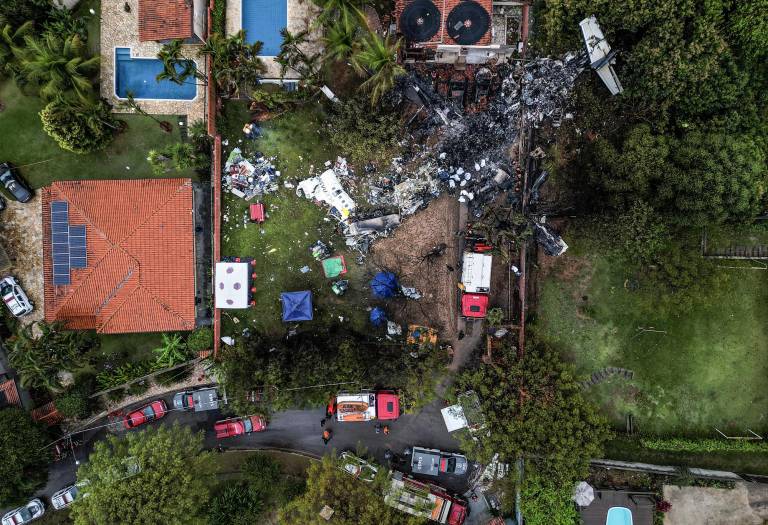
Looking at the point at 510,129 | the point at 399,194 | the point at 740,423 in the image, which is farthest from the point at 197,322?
the point at 740,423

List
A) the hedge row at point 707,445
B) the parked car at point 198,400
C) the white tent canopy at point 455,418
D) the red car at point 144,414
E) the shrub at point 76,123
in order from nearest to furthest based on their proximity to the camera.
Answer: the shrub at point 76,123 → the white tent canopy at point 455,418 → the hedge row at point 707,445 → the parked car at point 198,400 → the red car at point 144,414

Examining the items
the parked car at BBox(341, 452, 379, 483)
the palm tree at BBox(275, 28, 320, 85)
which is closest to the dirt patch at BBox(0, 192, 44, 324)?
the palm tree at BBox(275, 28, 320, 85)

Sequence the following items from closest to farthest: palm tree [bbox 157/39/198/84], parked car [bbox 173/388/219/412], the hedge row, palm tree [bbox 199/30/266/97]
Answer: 1. palm tree [bbox 157/39/198/84]
2. palm tree [bbox 199/30/266/97]
3. the hedge row
4. parked car [bbox 173/388/219/412]

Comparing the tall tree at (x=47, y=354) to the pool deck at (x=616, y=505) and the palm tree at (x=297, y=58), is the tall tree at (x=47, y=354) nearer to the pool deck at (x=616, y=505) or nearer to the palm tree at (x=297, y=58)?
the palm tree at (x=297, y=58)

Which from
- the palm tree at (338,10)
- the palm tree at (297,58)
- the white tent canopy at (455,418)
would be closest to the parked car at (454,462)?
the white tent canopy at (455,418)

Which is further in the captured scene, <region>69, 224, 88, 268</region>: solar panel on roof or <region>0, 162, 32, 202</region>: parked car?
<region>0, 162, 32, 202</region>: parked car

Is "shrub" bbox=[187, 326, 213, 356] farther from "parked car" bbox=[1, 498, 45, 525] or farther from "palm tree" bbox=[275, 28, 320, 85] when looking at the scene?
"palm tree" bbox=[275, 28, 320, 85]

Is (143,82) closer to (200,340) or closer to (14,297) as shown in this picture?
(14,297)

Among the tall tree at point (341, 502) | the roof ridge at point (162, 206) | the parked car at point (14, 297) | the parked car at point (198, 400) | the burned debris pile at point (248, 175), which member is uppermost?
the burned debris pile at point (248, 175)
